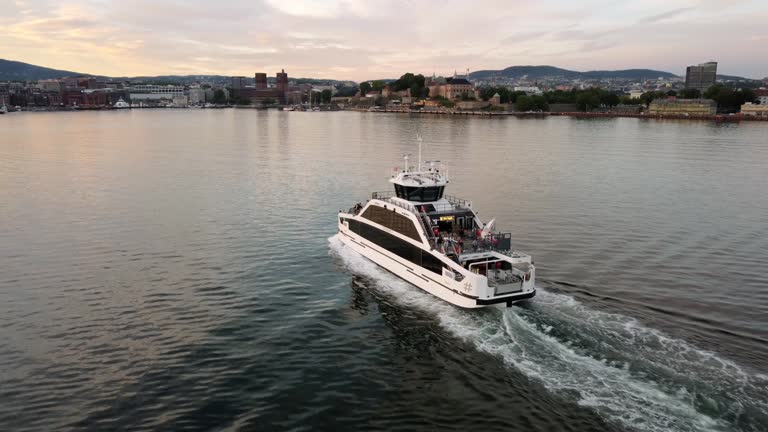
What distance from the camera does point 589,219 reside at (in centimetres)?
4350

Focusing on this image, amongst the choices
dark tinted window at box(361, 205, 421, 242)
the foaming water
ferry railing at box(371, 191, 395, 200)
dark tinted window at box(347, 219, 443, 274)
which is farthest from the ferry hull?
ferry railing at box(371, 191, 395, 200)

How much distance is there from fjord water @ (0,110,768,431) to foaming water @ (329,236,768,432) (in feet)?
0.25

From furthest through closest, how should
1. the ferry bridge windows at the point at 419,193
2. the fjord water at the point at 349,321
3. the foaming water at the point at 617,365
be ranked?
the ferry bridge windows at the point at 419,193
the fjord water at the point at 349,321
the foaming water at the point at 617,365

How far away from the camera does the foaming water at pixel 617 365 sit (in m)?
16.6

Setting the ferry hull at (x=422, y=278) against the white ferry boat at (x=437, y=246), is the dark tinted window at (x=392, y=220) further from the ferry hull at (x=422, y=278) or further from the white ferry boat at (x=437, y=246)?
the ferry hull at (x=422, y=278)

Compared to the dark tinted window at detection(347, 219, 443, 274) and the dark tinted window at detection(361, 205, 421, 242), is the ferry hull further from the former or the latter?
the dark tinted window at detection(361, 205, 421, 242)

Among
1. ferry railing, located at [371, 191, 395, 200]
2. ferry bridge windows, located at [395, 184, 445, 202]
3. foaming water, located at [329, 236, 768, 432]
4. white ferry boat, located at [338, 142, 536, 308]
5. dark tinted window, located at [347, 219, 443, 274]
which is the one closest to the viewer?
foaming water, located at [329, 236, 768, 432]

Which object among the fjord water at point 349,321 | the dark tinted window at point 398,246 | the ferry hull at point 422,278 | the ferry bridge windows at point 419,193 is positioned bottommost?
the fjord water at point 349,321

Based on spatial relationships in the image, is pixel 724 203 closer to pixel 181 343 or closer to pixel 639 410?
pixel 639 410

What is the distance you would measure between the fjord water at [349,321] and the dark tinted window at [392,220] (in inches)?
108

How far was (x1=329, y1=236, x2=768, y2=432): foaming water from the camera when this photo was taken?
654 inches

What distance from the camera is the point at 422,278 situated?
90.5 feet

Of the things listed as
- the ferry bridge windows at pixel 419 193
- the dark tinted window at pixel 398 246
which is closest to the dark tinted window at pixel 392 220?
the dark tinted window at pixel 398 246

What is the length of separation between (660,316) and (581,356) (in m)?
7.00
